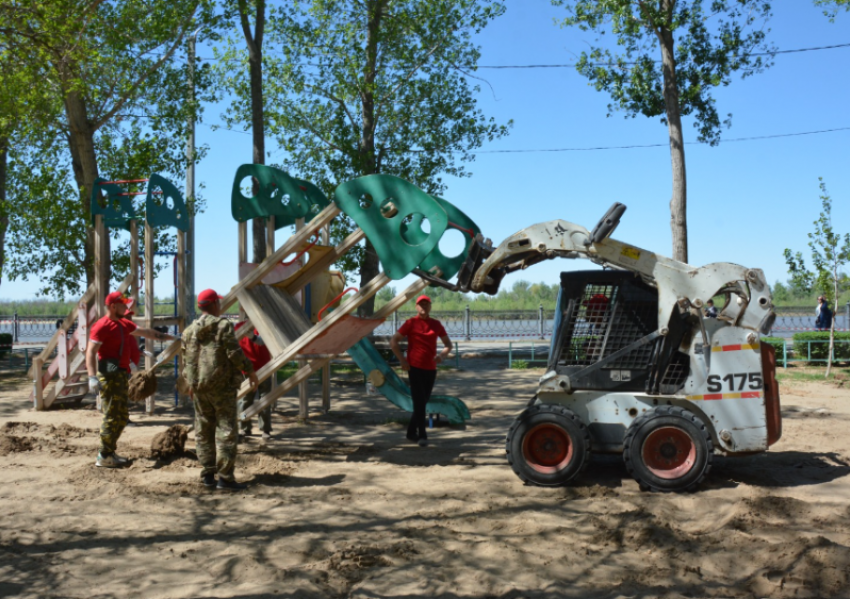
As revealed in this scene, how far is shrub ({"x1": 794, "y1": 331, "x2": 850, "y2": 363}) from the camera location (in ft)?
59.3

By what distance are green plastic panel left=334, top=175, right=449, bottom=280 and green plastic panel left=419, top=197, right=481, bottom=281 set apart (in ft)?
2.88

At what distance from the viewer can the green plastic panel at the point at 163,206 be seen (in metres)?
10.9

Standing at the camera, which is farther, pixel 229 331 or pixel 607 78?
pixel 607 78

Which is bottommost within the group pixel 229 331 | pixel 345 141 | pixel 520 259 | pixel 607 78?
pixel 229 331

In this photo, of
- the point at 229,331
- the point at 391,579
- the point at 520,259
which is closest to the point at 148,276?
the point at 229,331

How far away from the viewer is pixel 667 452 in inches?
259

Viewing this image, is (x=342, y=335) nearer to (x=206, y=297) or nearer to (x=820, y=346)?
(x=206, y=297)

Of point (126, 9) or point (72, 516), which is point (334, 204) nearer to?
point (72, 516)

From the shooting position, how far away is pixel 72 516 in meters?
5.95

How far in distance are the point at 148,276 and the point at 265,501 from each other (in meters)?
5.59

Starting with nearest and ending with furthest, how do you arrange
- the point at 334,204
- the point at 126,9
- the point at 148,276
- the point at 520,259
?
the point at 520,259
the point at 334,204
the point at 148,276
the point at 126,9

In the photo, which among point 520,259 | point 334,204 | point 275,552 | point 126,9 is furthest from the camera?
point 126,9

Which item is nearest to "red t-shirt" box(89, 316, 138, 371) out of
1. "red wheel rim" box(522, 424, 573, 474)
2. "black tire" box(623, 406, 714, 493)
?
"red wheel rim" box(522, 424, 573, 474)

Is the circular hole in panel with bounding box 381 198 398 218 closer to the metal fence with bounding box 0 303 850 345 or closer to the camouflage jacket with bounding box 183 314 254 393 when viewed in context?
the camouflage jacket with bounding box 183 314 254 393
